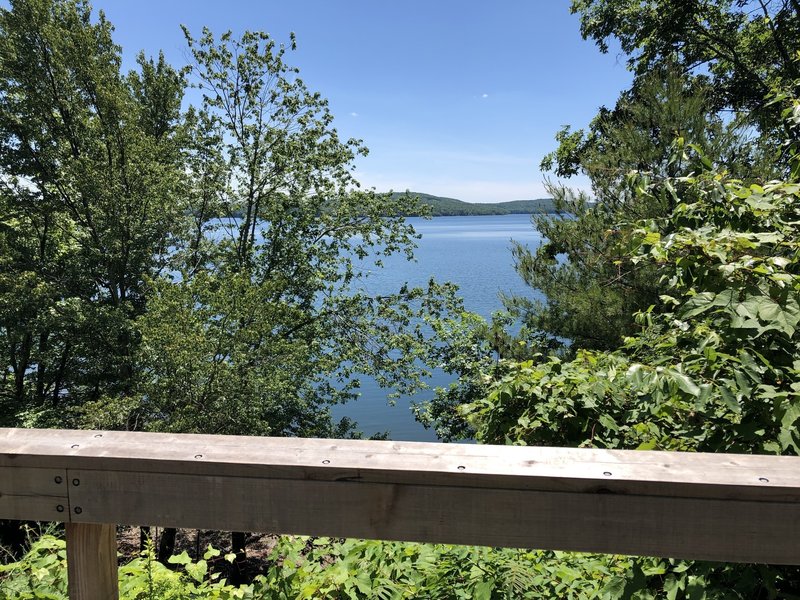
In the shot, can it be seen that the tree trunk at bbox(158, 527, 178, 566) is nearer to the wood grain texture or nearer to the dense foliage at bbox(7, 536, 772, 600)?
the dense foliage at bbox(7, 536, 772, 600)

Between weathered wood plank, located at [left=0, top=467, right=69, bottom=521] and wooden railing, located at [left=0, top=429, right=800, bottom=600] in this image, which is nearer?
wooden railing, located at [left=0, top=429, right=800, bottom=600]

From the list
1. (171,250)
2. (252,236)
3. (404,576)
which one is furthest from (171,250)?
(404,576)

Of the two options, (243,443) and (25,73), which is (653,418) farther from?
(25,73)

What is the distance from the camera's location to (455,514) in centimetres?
90

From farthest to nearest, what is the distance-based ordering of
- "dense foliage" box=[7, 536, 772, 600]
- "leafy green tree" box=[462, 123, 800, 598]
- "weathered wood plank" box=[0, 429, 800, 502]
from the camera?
"dense foliage" box=[7, 536, 772, 600] → "leafy green tree" box=[462, 123, 800, 598] → "weathered wood plank" box=[0, 429, 800, 502]

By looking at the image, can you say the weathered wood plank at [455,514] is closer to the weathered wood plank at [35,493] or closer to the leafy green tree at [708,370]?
the weathered wood plank at [35,493]

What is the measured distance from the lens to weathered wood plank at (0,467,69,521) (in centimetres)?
99

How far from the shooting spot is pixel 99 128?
1181 cm

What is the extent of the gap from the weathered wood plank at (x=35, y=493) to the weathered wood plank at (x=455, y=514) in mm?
31

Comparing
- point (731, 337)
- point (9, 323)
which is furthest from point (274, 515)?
point (9, 323)

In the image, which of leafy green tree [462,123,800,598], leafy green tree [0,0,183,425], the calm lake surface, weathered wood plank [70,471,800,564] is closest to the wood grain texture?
weathered wood plank [70,471,800,564]

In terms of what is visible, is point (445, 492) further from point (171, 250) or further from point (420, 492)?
point (171, 250)

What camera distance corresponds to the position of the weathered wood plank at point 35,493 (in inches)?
39.0

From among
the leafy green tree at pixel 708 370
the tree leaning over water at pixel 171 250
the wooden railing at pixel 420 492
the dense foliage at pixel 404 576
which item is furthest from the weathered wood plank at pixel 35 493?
the tree leaning over water at pixel 171 250
